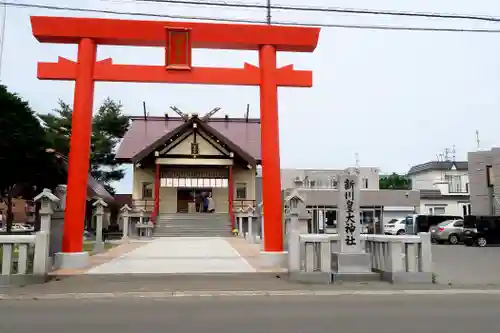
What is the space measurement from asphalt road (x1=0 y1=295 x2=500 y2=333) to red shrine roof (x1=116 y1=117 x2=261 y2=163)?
23176 mm

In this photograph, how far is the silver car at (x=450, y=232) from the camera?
2634cm

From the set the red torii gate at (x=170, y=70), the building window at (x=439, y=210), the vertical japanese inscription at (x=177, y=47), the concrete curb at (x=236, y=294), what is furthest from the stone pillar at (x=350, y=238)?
the building window at (x=439, y=210)

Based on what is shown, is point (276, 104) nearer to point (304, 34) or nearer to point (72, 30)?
point (304, 34)

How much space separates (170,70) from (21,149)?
1232 centimetres

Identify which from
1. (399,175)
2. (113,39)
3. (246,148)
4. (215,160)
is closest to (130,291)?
(113,39)

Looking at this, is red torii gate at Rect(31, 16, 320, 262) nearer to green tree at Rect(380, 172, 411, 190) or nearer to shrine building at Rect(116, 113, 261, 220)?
shrine building at Rect(116, 113, 261, 220)

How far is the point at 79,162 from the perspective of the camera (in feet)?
39.4

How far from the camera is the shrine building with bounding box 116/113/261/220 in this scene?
29.9 meters

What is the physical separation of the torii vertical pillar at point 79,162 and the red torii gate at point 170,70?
0.02 meters

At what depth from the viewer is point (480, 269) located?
12.9m

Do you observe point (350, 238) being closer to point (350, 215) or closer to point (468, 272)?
point (350, 215)

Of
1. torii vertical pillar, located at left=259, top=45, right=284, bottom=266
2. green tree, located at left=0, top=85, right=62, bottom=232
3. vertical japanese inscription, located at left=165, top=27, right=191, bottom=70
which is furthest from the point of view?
green tree, located at left=0, top=85, right=62, bottom=232


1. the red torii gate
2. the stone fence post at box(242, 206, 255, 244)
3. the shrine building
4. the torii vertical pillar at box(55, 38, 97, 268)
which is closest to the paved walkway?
the torii vertical pillar at box(55, 38, 97, 268)

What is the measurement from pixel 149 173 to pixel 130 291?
2379cm
